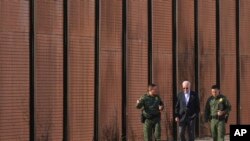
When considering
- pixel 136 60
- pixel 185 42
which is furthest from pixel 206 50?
pixel 136 60

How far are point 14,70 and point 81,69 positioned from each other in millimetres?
2379

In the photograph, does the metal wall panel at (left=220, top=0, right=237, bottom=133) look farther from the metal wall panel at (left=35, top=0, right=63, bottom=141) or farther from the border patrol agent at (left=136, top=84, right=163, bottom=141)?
the metal wall panel at (left=35, top=0, right=63, bottom=141)

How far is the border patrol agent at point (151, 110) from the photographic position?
55.3 ft

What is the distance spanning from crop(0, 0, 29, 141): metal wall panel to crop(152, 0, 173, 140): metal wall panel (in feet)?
17.5

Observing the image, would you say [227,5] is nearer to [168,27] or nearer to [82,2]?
[168,27]

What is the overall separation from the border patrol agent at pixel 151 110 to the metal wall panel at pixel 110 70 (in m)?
2.22

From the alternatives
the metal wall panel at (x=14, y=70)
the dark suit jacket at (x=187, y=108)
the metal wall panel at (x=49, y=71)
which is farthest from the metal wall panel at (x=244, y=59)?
the metal wall panel at (x=14, y=70)

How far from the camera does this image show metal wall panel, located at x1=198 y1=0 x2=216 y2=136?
22969 millimetres

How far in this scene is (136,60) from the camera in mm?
20250

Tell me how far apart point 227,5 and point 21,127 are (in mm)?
10351

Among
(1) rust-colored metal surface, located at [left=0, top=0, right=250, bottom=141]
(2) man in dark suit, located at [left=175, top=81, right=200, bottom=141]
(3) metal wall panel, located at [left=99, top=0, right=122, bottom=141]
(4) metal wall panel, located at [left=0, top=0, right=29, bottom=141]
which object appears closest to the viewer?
(4) metal wall panel, located at [left=0, top=0, right=29, bottom=141]

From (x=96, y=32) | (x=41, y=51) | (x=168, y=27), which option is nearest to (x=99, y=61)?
(x=96, y=32)

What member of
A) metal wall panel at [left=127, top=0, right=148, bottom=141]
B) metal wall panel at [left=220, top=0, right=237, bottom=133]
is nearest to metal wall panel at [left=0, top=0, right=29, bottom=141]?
metal wall panel at [left=127, top=0, right=148, bottom=141]

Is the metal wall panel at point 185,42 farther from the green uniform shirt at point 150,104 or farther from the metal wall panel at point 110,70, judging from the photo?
the green uniform shirt at point 150,104
